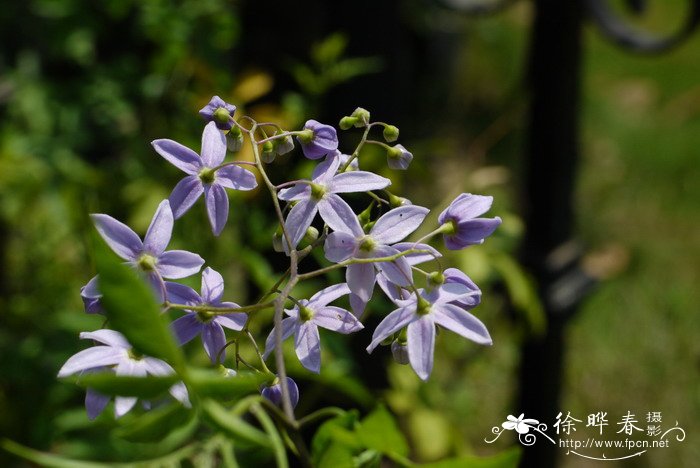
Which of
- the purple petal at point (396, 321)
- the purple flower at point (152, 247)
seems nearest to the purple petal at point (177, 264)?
the purple flower at point (152, 247)

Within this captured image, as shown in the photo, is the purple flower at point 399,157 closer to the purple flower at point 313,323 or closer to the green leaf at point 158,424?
the purple flower at point 313,323

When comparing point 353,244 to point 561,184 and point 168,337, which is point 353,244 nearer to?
point 168,337

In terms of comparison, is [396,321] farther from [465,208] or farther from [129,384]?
[129,384]

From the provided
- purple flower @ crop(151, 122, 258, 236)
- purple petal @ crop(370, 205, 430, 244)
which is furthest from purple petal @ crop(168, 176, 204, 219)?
purple petal @ crop(370, 205, 430, 244)

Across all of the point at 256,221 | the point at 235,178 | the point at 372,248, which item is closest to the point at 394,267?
the point at 372,248

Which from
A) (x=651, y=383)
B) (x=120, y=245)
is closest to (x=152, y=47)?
(x=120, y=245)

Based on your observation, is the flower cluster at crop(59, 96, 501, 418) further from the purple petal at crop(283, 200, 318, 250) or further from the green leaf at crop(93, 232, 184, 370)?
the green leaf at crop(93, 232, 184, 370)
